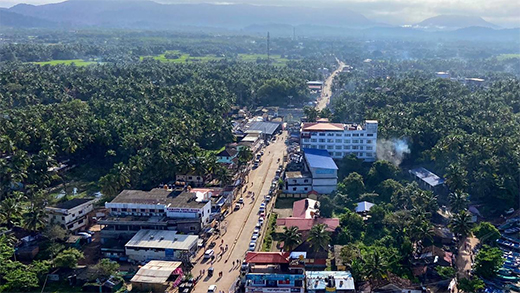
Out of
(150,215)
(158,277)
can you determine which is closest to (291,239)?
(158,277)

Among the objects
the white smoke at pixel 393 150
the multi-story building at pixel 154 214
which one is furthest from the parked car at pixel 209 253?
→ the white smoke at pixel 393 150

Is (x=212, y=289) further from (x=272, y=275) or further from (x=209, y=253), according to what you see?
(x=209, y=253)

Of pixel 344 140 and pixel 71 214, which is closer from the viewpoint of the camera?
pixel 71 214

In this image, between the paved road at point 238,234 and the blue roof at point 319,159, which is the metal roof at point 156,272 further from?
the blue roof at point 319,159

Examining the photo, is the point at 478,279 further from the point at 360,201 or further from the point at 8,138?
the point at 8,138

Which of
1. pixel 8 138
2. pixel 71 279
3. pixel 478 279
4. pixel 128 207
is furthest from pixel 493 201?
pixel 8 138
